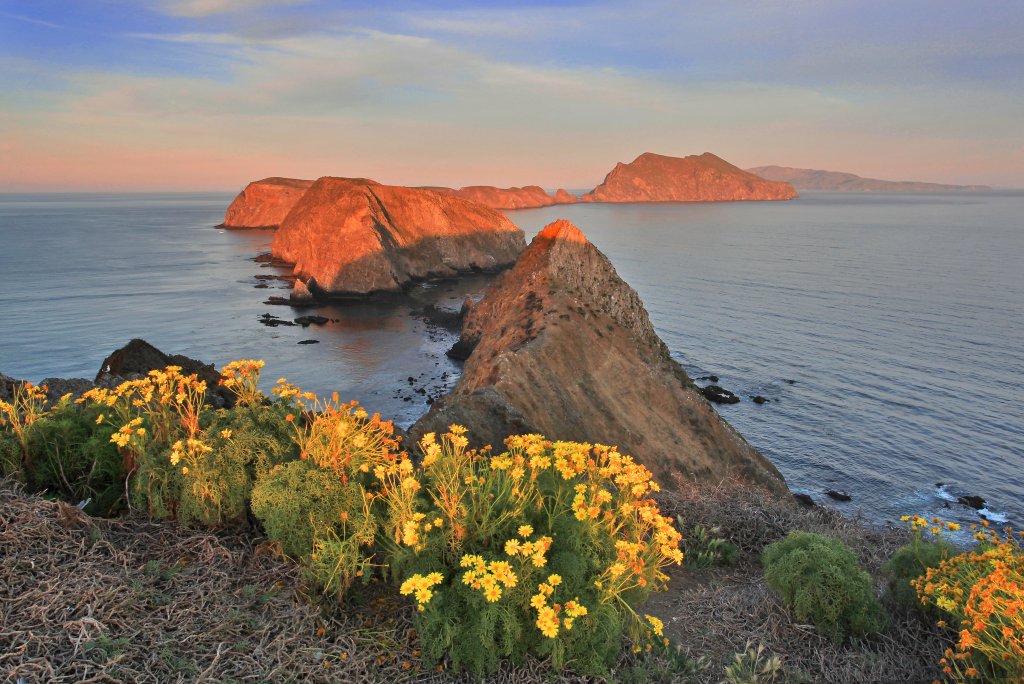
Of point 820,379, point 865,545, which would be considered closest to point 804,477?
point 820,379

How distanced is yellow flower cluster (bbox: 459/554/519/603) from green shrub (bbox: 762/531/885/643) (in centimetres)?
340

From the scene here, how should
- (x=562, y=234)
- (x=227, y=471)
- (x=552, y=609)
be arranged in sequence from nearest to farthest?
(x=552, y=609)
(x=227, y=471)
(x=562, y=234)

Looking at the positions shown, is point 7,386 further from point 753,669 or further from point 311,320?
point 311,320

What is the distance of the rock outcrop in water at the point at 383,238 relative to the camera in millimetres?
74250

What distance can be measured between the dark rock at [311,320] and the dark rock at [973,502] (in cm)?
4893

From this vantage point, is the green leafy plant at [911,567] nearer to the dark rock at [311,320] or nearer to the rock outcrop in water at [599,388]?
the rock outcrop in water at [599,388]

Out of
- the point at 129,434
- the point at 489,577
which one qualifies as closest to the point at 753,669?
the point at 489,577

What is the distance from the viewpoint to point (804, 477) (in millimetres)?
28281

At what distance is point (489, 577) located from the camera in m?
4.36

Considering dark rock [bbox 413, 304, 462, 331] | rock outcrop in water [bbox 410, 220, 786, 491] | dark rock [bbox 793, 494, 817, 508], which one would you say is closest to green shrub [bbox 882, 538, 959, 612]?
rock outcrop in water [bbox 410, 220, 786, 491]

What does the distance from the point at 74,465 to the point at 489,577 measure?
194 inches

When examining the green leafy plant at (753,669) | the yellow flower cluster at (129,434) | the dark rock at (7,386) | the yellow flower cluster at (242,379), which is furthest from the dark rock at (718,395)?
the yellow flower cluster at (129,434)

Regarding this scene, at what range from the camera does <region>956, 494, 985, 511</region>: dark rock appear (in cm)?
2552

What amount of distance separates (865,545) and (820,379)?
111 ft
